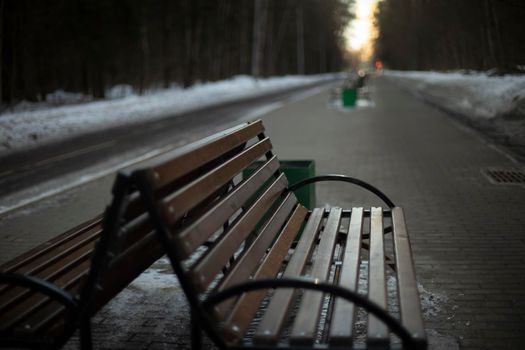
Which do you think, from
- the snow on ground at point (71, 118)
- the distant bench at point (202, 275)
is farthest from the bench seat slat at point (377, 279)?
the snow on ground at point (71, 118)

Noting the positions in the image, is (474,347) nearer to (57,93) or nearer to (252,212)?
(252,212)

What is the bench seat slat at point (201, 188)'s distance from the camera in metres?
2.49

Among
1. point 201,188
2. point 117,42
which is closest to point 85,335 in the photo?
point 201,188

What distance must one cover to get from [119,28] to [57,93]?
237 inches

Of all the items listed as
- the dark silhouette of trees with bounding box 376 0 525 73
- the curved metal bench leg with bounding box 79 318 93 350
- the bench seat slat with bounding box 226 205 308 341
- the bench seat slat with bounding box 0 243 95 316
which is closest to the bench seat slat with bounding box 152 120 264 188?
the bench seat slat with bounding box 226 205 308 341

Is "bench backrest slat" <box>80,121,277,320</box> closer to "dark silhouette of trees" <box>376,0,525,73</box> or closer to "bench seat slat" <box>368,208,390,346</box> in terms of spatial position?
"bench seat slat" <box>368,208,390,346</box>

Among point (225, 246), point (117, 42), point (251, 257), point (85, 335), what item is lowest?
point (85, 335)

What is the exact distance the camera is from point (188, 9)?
41500mm

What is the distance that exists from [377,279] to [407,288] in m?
0.16

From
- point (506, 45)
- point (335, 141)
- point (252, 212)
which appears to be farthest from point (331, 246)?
point (506, 45)

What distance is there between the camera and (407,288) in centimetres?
287

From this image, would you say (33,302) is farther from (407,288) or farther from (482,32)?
(482,32)

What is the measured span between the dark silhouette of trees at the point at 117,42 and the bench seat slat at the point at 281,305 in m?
18.9

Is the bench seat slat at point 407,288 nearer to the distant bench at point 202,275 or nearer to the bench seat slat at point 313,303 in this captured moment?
the distant bench at point 202,275
